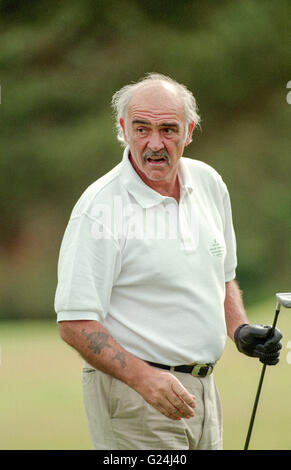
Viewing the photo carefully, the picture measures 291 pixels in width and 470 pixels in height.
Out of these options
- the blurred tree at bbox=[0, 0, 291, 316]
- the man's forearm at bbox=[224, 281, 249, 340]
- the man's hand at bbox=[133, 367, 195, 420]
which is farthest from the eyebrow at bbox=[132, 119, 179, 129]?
the blurred tree at bbox=[0, 0, 291, 316]

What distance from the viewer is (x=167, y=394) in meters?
1.85

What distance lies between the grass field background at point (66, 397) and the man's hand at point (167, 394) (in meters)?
2.35

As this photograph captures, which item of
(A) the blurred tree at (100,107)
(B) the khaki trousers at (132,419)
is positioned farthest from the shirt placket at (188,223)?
(A) the blurred tree at (100,107)

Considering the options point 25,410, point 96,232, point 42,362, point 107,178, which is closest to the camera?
point 96,232

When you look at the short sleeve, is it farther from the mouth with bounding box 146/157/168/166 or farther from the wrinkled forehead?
the wrinkled forehead

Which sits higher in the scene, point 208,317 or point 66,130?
point 66,130

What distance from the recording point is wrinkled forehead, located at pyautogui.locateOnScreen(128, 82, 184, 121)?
2.08 meters

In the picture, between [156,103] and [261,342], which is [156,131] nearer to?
[156,103]

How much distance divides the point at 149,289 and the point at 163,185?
309 millimetres

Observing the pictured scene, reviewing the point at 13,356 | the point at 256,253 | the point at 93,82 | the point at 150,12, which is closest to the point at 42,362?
the point at 13,356

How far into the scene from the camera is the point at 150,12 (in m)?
9.09

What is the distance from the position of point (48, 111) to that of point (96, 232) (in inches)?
287

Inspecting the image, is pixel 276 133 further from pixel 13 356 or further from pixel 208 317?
pixel 208 317

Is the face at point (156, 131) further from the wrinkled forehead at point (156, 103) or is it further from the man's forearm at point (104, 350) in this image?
the man's forearm at point (104, 350)
